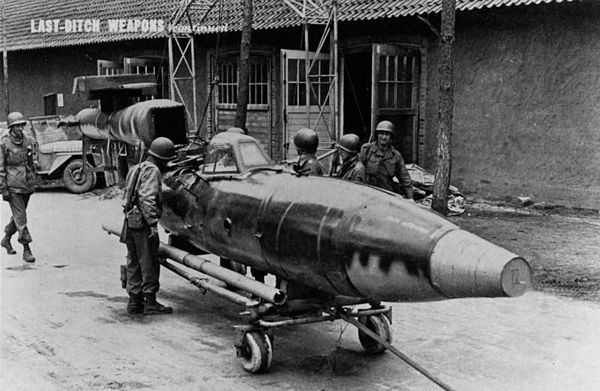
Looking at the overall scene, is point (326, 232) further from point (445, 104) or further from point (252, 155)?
point (445, 104)

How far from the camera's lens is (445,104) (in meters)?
11.6

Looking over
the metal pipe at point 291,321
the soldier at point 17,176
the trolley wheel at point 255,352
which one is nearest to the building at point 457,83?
the soldier at point 17,176

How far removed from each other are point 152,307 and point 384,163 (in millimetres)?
2994

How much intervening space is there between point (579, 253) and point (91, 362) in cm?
684

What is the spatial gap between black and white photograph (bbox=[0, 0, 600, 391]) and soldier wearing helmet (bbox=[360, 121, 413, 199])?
0.8 inches

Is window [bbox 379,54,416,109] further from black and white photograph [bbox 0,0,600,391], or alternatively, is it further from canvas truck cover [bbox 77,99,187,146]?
canvas truck cover [bbox 77,99,187,146]

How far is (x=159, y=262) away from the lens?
810 centimetres

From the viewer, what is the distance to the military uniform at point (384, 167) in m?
8.70

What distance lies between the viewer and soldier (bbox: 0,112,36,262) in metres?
10.2

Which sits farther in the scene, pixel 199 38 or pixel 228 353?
pixel 199 38

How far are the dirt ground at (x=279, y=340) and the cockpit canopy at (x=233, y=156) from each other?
152 centimetres

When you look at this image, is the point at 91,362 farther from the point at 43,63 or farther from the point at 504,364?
the point at 43,63

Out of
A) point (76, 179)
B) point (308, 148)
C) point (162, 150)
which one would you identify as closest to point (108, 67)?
point (76, 179)

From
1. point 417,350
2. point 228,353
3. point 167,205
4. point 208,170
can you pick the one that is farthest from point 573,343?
point 167,205
